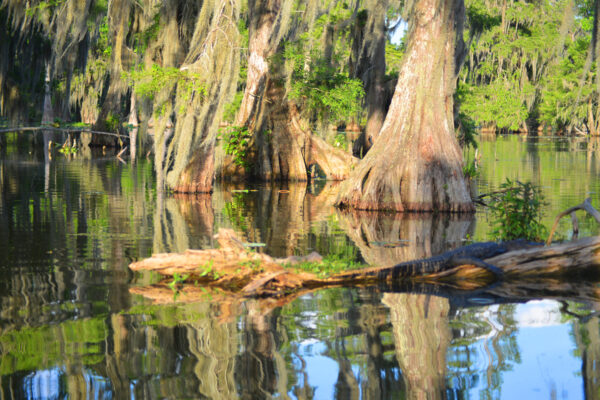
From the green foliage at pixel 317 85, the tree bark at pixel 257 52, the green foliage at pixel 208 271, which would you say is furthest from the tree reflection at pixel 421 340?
the tree bark at pixel 257 52

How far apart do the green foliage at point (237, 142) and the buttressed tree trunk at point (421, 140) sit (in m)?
Answer: 7.72

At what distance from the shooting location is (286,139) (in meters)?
24.5

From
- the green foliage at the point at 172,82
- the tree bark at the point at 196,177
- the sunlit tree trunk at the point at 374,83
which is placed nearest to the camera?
the green foliage at the point at 172,82

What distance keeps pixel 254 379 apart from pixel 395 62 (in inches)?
1410

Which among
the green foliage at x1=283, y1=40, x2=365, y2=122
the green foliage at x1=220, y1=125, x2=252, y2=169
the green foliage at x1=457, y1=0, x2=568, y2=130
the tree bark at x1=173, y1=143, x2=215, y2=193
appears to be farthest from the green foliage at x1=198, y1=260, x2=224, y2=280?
the green foliage at x1=457, y1=0, x2=568, y2=130

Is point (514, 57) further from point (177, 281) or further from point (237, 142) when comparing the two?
point (177, 281)

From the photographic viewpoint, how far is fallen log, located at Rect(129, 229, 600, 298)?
8.66 m

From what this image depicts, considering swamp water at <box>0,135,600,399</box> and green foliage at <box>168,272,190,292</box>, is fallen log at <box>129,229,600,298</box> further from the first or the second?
swamp water at <box>0,135,600,399</box>

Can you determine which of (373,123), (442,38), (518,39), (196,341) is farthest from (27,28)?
(518,39)

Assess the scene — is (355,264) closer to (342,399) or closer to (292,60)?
(342,399)

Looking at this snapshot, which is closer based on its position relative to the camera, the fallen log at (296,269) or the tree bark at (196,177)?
the fallen log at (296,269)

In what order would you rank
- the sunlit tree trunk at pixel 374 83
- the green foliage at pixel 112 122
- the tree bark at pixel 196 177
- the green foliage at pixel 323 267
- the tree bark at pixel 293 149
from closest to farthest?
the green foliage at pixel 323 267 < the tree bark at pixel 196 177 < the tree bark at pixel 293 149 < the sunlit tree trunk at pixel 374 83 < the green foliage at pixel 112 122

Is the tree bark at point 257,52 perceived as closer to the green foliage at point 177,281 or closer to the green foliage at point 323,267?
the green foliage at point 323,267

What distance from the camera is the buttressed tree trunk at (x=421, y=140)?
16356 millimetres
